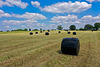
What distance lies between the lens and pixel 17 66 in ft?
19.5

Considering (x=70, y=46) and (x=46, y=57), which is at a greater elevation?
(x=70, y=46)

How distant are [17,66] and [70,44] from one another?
4.92m

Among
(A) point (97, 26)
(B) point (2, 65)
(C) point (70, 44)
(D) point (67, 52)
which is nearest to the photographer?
(B) point (2, 65)

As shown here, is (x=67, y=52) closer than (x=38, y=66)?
No

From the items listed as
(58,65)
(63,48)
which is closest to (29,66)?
(58,65)

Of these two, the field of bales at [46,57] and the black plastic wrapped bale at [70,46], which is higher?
the black plastic wrapped bale at [70,46]

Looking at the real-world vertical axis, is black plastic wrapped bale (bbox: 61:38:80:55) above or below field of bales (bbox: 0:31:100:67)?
above

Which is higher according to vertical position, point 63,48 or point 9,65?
point 63,48

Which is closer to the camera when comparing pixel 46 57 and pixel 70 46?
pixel 70 46

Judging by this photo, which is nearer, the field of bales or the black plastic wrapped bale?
the field of bales

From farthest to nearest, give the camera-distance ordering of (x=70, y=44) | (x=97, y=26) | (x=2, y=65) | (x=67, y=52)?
1. (x=97, y=26)
2. (x=67, y=52)
3. (x=70, y=44)
4. (x=2, y=65)

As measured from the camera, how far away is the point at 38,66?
582 centimetres

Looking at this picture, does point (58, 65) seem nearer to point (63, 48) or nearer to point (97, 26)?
point (63, 48)

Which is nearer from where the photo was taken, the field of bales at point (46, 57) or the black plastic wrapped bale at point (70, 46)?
the field of bales at point (46, 57)
